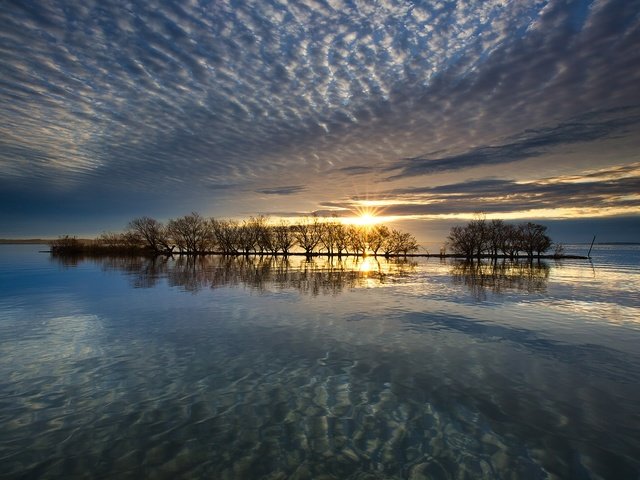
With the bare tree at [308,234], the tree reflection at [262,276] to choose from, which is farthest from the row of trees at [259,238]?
the tree reflection at [262,276]

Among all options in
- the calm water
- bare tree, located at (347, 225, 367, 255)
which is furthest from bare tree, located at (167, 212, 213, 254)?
the calm water

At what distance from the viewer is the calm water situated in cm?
635

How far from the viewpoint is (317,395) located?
30.0 ft

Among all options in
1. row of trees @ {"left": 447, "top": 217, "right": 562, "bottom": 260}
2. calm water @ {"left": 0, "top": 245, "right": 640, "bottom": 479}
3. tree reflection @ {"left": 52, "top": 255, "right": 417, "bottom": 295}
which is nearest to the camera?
calm water @ {"left": 0, "top": 245, "right": 640, "bottom": 479}

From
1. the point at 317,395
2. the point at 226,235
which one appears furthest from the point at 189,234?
the point at 317,395

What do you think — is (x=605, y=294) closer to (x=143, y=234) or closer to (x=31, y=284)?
(x=31, y=284)

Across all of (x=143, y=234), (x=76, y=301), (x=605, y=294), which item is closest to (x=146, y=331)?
(x=76, y=301)

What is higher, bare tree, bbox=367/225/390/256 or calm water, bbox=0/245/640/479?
bare tree, bbox=367/225/390/256

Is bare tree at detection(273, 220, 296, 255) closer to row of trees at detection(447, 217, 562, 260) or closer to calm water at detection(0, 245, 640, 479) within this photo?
row of trees at detection(447, 217, 562, 260)

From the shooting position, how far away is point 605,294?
1117 inches

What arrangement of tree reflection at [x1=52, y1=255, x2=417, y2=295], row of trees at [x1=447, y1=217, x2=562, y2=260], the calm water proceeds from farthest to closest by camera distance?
row of trees at [x1=447, y1=217, x2=562, y2=260] < tree reflection at [x1=52, y1=255, x2=417, y2=295] < the calm water

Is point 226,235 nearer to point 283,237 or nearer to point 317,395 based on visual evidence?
point 283,237

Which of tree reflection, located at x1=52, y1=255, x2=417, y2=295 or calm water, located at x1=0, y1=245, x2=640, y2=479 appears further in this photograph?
tree reflection, located at x1=52, y1=255, x2=417, y2=295

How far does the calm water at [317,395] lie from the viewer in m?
6.35
